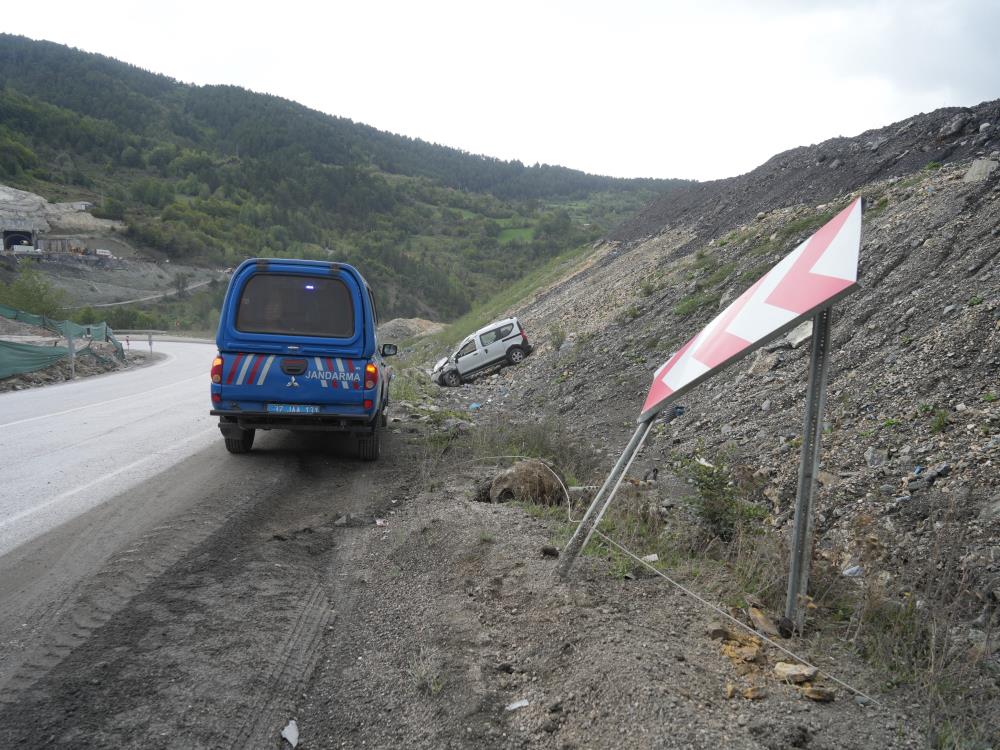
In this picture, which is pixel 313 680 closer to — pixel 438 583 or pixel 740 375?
pixel 438 583

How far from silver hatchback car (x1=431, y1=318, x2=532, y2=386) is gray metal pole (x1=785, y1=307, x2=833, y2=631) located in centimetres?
1713

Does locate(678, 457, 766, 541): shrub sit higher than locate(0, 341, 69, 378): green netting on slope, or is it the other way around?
locate(678, 457, 766, 541): shrub

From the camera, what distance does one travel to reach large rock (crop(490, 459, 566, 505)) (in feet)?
20.8

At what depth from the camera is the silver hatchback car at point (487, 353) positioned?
20.6 metres

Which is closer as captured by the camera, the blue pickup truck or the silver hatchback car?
the blue pickup truck

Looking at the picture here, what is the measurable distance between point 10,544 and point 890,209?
47.3 feet

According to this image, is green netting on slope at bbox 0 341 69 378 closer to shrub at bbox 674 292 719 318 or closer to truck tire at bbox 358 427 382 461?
truck tire at bbox 358 427 382 461

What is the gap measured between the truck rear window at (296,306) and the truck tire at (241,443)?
1415mm

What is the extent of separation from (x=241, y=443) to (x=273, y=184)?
417ft

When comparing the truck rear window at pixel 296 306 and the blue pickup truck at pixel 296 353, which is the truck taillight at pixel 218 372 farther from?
the truck rear window at pixel 296 306

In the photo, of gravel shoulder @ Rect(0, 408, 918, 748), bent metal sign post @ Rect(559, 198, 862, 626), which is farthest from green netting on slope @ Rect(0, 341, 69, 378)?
bent metal sign post @ Rect(559, 198, 862, 626)

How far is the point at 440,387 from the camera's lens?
2073 cm

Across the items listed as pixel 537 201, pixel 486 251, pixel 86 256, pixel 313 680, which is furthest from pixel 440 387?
pixel 537 201

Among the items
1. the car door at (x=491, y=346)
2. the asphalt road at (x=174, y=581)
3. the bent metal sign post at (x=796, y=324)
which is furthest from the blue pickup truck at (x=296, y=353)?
the car door at (x=491, y=346)
